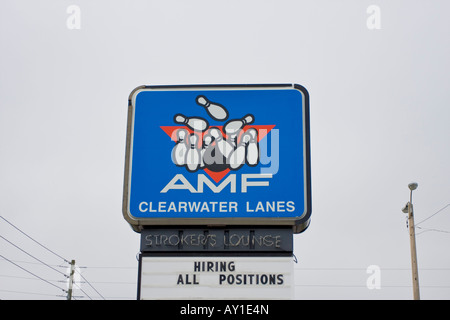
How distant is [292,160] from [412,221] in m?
17.5

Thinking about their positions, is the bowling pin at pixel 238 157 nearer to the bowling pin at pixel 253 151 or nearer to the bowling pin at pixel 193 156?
the bowling pin at pixel 253 151

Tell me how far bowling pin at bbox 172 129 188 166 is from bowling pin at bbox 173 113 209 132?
120mm

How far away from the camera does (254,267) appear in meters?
8.20

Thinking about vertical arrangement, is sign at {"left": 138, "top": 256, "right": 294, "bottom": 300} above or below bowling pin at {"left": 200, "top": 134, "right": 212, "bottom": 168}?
below

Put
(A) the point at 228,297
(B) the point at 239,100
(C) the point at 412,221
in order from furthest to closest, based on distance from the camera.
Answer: (C) the point at 412,221
(B) the point at 239,100
(A) the point at 228,297

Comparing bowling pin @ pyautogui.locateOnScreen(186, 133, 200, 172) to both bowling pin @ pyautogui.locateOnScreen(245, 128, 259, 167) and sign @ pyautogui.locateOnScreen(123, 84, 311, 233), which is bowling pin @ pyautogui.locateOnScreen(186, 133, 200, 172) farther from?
bowling pin @ pyautogui.locateOnScreen(245, 128, 259, 167)

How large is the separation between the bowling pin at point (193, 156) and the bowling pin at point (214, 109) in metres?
0.42

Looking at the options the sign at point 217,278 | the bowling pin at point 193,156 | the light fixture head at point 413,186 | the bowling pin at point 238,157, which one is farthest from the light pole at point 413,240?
the bowling pin at point 193,156

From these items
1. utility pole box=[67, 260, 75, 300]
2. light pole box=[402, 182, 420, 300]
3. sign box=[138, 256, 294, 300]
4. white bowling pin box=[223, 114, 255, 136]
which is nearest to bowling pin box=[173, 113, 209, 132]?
white bowling pin box=[223, 114, 255, 136]

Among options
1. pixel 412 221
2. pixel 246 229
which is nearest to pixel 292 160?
pixel 246 229

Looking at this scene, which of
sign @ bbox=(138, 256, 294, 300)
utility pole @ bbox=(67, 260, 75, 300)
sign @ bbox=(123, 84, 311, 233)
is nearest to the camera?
sign @ bbox=(138, 256, 294, 300)

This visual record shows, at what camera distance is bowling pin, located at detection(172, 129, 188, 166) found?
8.48m
